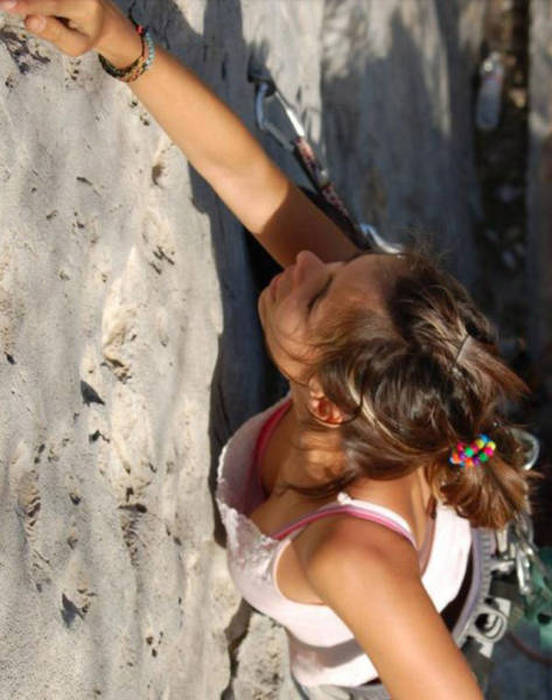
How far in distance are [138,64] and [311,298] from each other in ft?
1.43

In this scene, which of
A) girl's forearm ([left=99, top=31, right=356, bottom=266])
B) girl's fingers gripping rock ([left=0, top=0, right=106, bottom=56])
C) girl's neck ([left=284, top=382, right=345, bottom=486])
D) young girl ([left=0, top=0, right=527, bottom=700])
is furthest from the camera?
girl's neck ([left=284, top=382, right=345, bottom=486])

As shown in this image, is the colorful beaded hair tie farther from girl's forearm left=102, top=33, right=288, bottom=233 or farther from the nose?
girl's forearm left=102, top=33, right=288, bottom=233

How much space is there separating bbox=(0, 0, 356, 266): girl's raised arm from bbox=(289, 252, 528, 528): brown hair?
278 millimetres

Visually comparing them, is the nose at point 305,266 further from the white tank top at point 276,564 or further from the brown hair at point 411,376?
the white tank top at point 276,564

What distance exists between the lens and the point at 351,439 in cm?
159

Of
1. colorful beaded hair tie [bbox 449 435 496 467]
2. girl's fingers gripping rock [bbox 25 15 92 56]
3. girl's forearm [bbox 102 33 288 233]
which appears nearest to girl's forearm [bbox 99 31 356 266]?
girl's forearm [bbox 102 33 288 233]

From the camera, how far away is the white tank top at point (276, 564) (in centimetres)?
168

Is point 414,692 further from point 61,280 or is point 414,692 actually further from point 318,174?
point 318,174

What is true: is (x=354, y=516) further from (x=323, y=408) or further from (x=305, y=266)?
(x=305, y=266)

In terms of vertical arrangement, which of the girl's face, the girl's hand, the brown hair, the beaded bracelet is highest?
the girl's hand

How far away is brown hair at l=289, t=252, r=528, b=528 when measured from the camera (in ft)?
4.95

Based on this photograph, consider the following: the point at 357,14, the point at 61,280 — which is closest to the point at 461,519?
the point at 61,280

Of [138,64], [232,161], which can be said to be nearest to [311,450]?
[232,161]

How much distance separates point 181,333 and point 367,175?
1.50 metres
